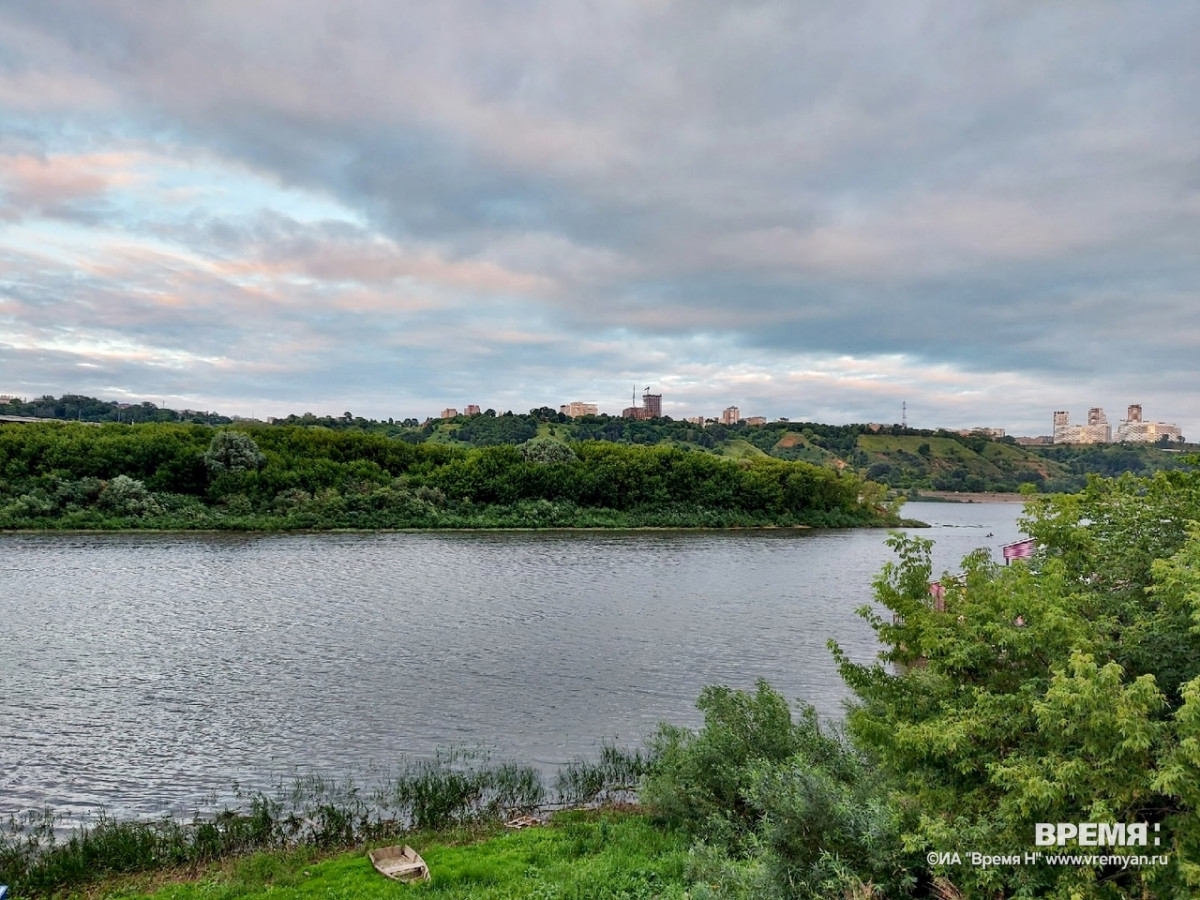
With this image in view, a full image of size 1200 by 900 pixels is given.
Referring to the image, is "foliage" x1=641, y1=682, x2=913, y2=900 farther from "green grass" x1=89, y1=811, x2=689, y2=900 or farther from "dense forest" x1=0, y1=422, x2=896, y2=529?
"dense forest" x1=0, y1=422, x2=896, y2=529

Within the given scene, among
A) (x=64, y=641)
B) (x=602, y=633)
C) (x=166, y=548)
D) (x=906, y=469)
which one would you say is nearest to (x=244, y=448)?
(x=166, y=548)

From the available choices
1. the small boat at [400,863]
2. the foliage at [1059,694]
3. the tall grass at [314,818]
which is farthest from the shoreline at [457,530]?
the foliage at [1059,694]

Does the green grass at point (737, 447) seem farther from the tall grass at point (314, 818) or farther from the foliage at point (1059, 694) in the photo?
the foliage at point (1059, 694)

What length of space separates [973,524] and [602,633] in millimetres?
99417

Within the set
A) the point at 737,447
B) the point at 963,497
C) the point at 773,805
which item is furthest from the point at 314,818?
the point at 963,497

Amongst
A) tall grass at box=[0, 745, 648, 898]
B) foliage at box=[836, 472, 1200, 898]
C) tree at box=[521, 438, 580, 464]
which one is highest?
tree at box=[521, 438, 580, 464]

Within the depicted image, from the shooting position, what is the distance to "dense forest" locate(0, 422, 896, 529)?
232 feet

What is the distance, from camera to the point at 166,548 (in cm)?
5684

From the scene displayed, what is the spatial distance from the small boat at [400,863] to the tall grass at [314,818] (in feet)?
4.37

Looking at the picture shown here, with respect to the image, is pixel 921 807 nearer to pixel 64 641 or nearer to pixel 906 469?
pixel 64 641

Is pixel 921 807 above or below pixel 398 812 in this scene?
above

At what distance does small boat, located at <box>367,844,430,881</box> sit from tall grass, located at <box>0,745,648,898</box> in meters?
1.33

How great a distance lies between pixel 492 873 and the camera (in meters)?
10.8

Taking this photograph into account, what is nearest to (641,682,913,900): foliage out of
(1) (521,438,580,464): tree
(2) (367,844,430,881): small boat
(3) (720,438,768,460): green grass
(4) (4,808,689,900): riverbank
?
(4) (4,808,689,900): riverbank
